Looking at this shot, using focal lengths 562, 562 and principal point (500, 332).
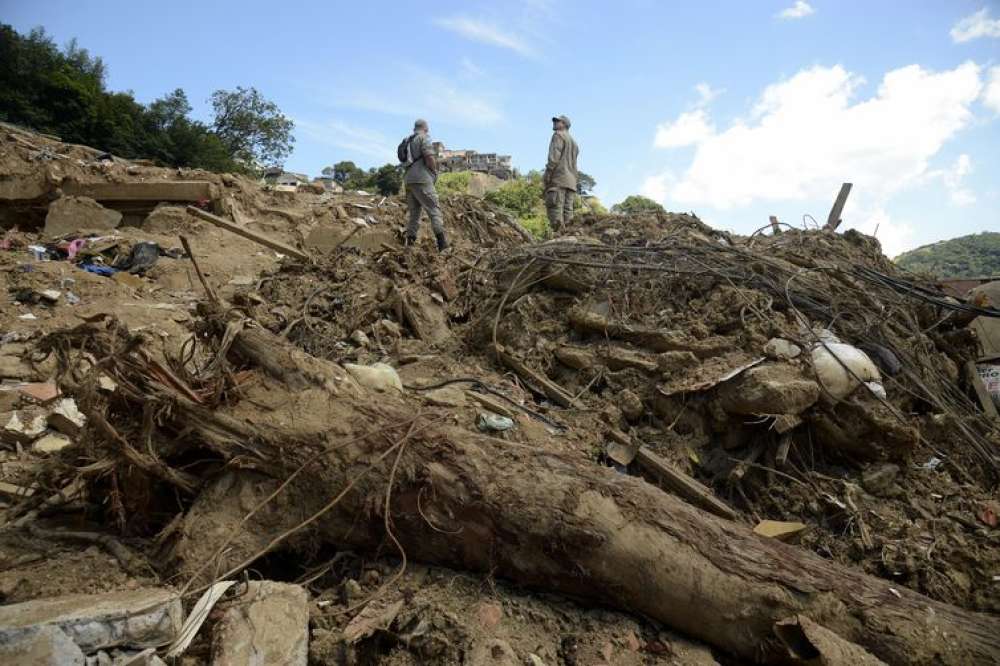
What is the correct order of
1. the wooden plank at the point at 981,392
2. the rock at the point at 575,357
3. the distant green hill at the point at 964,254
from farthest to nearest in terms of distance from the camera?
the distant green hill at the point at 964,254, the rock at the point at 575,357, the wooden plank at the point at 981,392

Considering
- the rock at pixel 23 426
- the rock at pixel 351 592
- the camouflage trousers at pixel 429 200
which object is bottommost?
the rock at pixel 23 426

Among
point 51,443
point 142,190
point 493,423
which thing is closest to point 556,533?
point 493,423

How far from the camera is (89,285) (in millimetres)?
6051

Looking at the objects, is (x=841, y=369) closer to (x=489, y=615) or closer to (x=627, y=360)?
(x=627, y=360)

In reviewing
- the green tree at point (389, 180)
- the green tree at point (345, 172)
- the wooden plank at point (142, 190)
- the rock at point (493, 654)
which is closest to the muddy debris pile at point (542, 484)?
the rock at point (493, 654)

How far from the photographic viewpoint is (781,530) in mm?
2867

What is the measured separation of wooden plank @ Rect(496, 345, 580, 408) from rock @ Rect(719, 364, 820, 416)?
100cm

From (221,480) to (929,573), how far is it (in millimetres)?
3312

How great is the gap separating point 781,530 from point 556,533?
1.35 metres

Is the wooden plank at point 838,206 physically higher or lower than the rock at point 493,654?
higher

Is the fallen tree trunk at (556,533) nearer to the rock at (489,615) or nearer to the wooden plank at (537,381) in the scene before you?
the rock at (489,615)

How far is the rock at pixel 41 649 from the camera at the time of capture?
1602mm

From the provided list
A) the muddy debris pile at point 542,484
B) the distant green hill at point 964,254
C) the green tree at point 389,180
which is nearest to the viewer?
the muddy debris pile at point 542,484

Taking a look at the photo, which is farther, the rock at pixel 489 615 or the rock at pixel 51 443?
the rock at pixel 51 443
